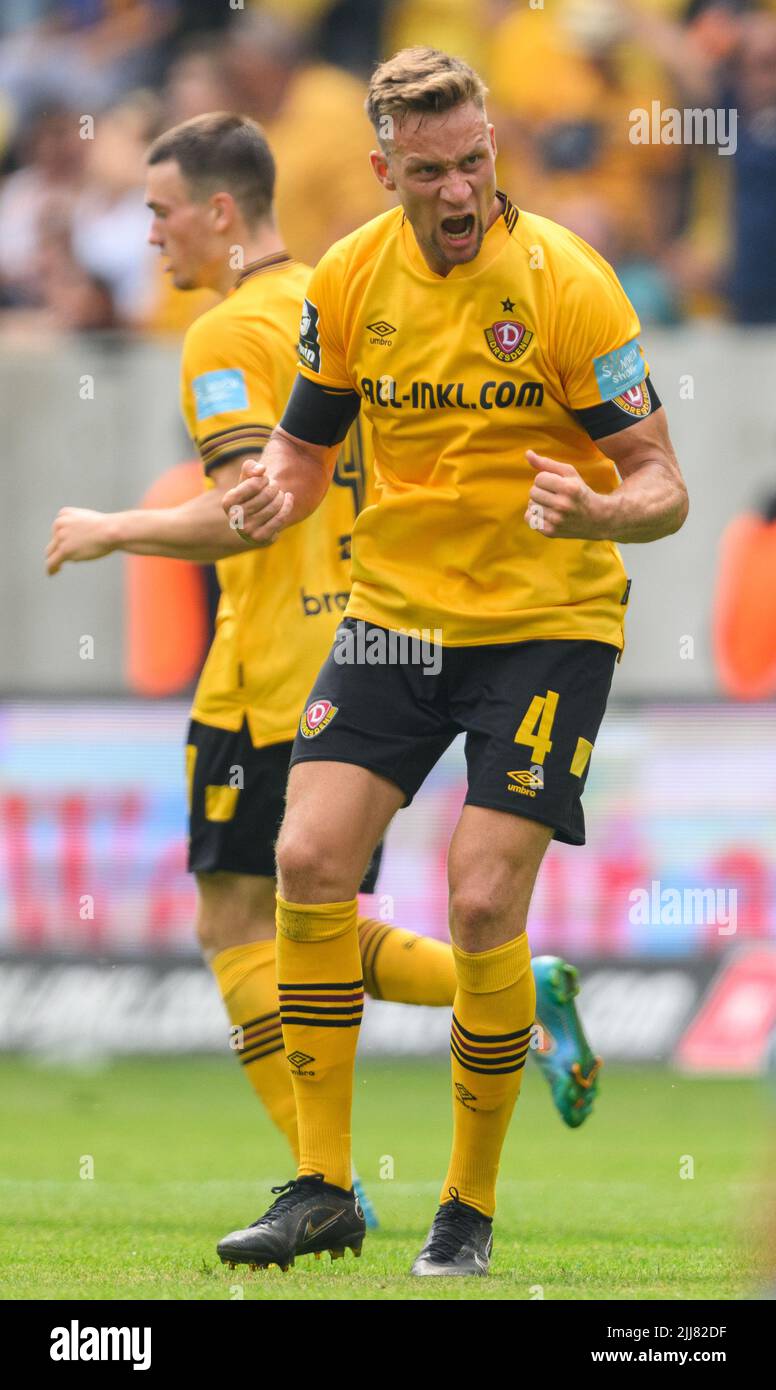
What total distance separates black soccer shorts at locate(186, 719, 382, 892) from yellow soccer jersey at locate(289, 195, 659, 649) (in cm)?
99

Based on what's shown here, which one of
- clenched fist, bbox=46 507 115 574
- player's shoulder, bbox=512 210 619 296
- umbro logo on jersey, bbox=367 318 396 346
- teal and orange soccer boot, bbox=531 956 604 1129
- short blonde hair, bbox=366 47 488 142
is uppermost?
short blonde hair, bbox=366 47 488 142

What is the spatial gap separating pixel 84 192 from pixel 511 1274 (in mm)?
8566

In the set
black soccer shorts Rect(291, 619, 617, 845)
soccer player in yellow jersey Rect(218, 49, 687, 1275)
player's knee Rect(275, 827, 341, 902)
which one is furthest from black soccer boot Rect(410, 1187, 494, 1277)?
black soccer shorts Rect(291, 619, 617, 845)

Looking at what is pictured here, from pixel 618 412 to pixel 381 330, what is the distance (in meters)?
0.54

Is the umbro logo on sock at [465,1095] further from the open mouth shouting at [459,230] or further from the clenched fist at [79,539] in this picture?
the open mouth shouting at [459,230]

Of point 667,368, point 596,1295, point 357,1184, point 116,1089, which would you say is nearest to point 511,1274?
point 596,1295

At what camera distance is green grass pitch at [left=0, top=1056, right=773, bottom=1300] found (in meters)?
4.40

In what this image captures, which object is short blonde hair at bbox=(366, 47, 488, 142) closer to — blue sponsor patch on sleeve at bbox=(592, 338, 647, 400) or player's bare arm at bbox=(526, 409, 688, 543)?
blue sponsor patch on sleeve at bbox=(592, 338, 647, 400)

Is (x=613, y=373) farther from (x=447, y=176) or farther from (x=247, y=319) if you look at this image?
(x=247, y=319)

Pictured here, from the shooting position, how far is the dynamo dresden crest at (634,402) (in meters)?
4.47

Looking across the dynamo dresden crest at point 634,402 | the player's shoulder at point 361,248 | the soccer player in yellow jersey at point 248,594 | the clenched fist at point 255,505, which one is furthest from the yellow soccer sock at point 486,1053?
the player's shoulder at point 361,248

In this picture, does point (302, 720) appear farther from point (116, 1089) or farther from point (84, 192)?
point (84, 192)

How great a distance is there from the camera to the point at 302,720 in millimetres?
4727

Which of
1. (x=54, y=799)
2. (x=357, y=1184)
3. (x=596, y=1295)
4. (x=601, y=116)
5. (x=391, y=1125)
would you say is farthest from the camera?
(x=601, y=116)
